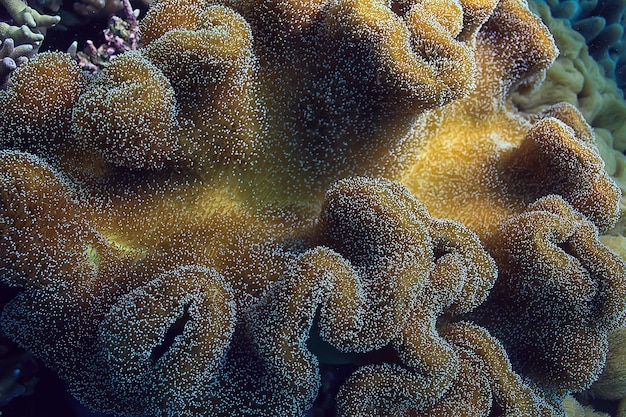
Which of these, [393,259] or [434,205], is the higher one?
[393,259]

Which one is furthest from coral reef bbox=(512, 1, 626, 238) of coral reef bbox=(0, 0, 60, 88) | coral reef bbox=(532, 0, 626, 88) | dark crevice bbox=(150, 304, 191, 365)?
coral reef bbox=(0, 0, 60, 88)

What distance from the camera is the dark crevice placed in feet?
6.55

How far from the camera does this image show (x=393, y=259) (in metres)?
1.98

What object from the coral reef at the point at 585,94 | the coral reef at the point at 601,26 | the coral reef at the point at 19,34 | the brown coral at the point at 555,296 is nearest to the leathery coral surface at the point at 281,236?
the brown coral at the point at 555,296

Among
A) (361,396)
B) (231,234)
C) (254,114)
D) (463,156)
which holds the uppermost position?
(254,114)

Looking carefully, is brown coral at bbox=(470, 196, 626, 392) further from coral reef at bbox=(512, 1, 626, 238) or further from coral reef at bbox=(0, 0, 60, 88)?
coral reef at bbox=(0, 0, 60, 88)

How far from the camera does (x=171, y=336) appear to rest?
2.10m

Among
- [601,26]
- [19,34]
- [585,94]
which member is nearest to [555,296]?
[585,94]

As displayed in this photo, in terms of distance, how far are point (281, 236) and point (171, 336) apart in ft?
2.13

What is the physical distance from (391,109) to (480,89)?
2.68 ft

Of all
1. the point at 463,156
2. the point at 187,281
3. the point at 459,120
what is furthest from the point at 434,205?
the point at 187,281

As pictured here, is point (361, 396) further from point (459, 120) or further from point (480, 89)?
point (480, 89)

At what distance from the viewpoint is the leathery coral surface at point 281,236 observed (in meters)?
1.96

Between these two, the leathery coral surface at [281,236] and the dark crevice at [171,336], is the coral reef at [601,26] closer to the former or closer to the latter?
the leathery coral surface at [281,236]
